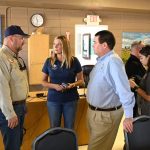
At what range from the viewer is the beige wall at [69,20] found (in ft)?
19.9

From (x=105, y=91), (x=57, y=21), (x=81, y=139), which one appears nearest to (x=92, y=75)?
(x=105, y=91)

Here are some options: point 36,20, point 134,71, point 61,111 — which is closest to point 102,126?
point 61,111

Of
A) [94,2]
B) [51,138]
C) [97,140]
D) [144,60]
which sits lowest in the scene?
[97,140]

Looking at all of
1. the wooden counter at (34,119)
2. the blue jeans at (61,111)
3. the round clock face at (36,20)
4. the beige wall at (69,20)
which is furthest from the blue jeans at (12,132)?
the round clock face at (36,20)

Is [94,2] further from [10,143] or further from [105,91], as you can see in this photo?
[10,143]

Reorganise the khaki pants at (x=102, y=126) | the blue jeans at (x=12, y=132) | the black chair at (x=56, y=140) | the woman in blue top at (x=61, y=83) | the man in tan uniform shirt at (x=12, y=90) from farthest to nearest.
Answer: the woman in blue top at (x=61, y=83), the khaki pants at (x=102, y=126), the blue jeans at (x=12, y=132), the man in tan uniform shirt at (x=12, y=90), the black chair at (x=56, y=140)

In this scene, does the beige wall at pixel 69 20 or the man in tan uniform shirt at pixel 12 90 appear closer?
the man in tan uniform shirt at pixel 12 90

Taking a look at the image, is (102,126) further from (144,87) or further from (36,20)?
(36,20)

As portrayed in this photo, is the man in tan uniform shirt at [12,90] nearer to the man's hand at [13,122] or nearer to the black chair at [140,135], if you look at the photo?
the man's hand at [13,122]

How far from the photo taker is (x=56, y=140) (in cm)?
200

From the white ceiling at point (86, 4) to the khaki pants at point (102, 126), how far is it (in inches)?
129

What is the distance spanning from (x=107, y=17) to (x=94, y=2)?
47.4 inches

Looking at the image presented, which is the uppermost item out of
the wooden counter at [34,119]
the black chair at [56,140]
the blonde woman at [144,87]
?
the blonde woman at [144,87]

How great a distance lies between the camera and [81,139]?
13.3 ft
